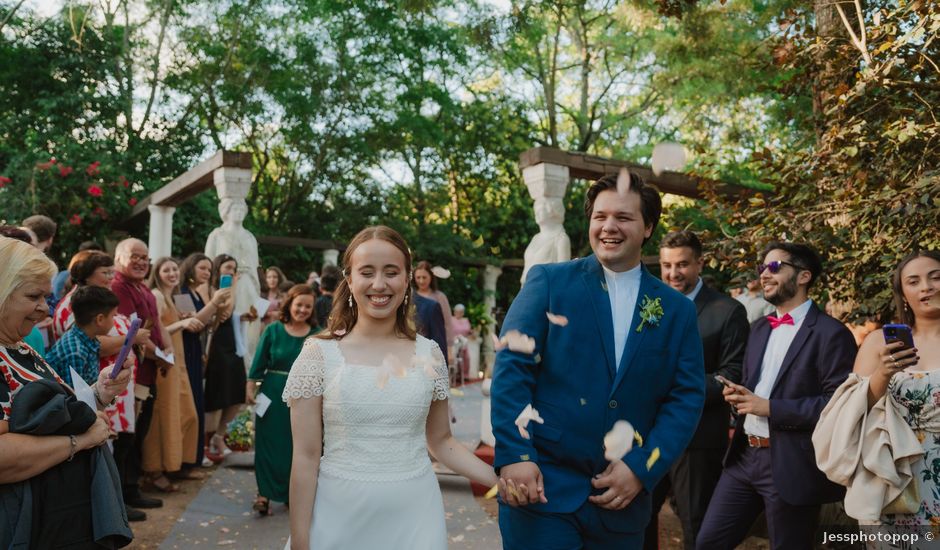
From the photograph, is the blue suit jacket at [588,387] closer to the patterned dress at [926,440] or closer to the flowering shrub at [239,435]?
the patterned dress at [926,440]

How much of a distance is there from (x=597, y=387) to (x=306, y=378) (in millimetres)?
941

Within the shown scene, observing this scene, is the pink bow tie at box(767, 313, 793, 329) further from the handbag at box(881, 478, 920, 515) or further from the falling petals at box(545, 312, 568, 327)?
the falling petals at box(545, 312, 568, 327)

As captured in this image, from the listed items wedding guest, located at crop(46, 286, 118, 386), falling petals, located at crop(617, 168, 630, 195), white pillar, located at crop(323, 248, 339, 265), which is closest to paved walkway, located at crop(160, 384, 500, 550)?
wedding guest, located at crop(46, 286, 118, 386)

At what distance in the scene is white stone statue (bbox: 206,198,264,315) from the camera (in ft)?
28.5

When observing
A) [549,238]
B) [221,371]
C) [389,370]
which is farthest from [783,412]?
[221,371]

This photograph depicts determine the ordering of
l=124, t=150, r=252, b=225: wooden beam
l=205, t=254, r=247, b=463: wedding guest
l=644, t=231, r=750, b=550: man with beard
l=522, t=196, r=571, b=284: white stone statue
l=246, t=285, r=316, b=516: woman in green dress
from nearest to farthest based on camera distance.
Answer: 1. l=644, t=231, r=750, b=550: man with beard
2. l=246, t=285, r=316, b=516: woman in green dress
3. l=522, t=196, r=571, b=284: white stone statue
4. l=205, t=254, r=247, b=463: wedding guest
5. l=124, t=150, r=252, b=225: wooden beam

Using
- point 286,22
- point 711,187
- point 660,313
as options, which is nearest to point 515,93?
point 286,22

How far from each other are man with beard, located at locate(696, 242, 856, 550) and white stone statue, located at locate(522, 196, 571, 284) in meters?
3.06

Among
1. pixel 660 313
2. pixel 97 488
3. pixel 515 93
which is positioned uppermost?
pixel 515 93

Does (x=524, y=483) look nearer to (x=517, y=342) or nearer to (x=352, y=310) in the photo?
(x=517, y=342)

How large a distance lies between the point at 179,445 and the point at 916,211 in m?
5.18

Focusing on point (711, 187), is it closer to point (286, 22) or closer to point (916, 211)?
point (916, 211)

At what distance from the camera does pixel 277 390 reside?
5.60m

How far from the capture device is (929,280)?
330cm
